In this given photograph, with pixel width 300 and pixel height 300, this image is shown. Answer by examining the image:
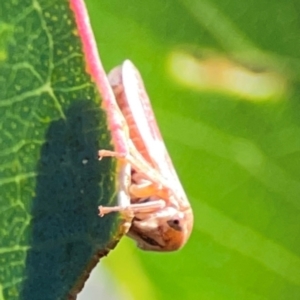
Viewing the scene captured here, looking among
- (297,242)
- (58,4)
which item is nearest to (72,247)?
(58,4)

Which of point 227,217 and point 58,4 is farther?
point 227,217

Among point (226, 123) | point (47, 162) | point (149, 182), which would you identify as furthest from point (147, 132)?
point (47, 162)

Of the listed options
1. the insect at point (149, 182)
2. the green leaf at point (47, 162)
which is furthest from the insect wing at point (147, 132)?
the green leaf at point (47, 162)

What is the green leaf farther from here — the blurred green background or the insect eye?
the insect eye

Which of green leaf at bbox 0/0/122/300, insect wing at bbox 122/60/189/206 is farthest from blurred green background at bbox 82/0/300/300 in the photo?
green leaf at bbox 0/0/122/300

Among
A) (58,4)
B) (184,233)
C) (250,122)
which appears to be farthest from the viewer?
(184,233)

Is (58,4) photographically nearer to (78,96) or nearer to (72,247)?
(78,96)
